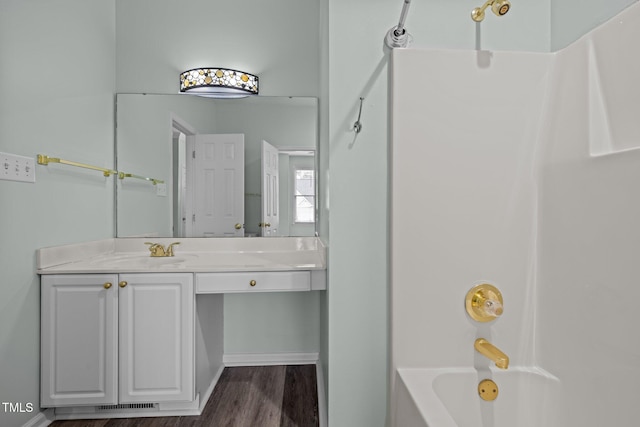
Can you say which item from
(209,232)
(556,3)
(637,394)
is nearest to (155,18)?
(209,232)

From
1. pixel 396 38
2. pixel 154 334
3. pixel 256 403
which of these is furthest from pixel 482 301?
pixel 154 334

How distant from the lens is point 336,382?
4.56 feet

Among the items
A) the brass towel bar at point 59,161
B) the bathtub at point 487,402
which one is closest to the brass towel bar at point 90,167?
the brass towel bar at point 59,161

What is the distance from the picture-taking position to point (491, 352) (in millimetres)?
1149

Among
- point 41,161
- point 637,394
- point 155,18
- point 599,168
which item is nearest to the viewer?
point 637,394

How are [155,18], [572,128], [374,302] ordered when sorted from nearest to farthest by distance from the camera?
[572,128] < [374,302] < [155,18]

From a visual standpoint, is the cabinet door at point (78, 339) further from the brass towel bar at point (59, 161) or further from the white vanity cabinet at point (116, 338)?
the brass towel bar at point (59, 161)

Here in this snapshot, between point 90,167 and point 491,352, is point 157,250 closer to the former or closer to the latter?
point 90,167

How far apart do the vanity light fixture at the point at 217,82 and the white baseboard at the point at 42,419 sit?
201cm

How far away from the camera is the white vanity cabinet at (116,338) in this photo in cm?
172

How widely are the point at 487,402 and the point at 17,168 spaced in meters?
2.14

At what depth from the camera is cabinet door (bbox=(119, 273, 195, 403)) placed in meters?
1.75

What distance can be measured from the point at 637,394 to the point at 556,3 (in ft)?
4.49

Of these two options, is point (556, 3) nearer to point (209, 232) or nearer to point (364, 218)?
point (364, 218)
